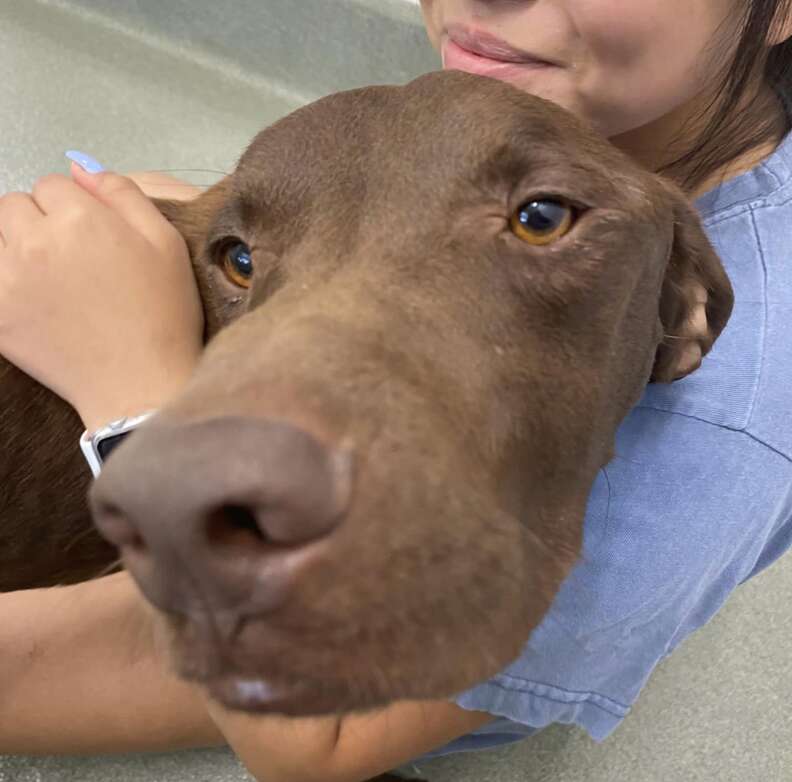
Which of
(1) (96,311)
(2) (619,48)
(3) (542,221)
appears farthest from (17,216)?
(2) (619,48)

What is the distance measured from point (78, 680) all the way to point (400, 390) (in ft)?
4.02

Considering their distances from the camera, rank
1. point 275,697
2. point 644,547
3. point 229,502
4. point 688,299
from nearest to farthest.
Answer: point 229,502 < point 275,697 < point 644,547 < point 688,299

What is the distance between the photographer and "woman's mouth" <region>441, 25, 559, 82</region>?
5.05ft

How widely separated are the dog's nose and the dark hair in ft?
4.00

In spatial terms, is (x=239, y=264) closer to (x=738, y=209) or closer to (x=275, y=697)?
(x=275, y=697)

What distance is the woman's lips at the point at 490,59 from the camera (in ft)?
5.05

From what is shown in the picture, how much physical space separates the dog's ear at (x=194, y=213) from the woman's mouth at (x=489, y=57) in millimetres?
535

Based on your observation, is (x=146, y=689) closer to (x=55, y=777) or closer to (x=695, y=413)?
(x=55, y=777)

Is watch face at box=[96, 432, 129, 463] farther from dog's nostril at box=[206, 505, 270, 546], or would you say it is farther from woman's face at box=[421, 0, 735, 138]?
woman's face at box=[421, 0, 735, 138]

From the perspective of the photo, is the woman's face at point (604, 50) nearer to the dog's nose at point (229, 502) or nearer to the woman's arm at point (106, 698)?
the dog's nose at point (229, 502)

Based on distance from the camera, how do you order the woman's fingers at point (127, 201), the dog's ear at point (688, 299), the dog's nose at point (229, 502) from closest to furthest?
1. the dog's nose at point (229, 502)
2. the dog's ear at point (688, 299)
3. the woman's fingers at point (127, 201)

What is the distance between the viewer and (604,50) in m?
1.43

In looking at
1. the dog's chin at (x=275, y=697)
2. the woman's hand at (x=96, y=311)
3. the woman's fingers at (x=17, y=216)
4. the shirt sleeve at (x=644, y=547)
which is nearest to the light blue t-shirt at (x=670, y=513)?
the shirt sleeve at (x=644, y=547)

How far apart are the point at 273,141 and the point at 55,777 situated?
172 centimetres
